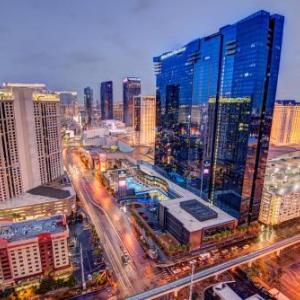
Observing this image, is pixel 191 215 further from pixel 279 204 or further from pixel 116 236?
pixel 279 204

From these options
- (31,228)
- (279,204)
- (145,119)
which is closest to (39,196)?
(31,228)

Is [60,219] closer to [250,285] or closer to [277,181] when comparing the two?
[250,285]

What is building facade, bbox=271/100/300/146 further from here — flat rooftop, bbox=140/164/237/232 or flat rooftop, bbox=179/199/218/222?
flat rooftop, bbox=179/199/218/222

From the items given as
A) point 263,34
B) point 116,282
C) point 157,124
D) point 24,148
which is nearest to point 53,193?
point 24,148

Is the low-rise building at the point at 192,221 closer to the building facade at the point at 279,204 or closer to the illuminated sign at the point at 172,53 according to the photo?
the building facade at the point at 279,204

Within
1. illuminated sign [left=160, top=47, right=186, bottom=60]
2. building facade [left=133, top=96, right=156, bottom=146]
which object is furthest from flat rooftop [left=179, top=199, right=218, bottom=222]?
building facade [left=133, top=96, right=156, bottom=146]
